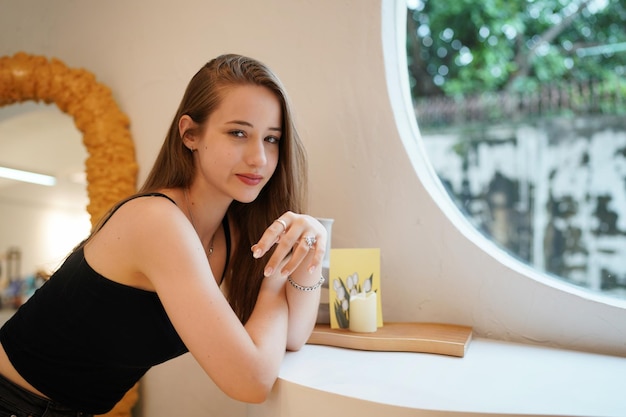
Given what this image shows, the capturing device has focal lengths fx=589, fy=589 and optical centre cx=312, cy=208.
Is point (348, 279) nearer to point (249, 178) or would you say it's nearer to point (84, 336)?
point (249, 178)

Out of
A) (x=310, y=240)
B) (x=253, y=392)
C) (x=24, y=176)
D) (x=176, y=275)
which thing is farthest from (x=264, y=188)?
(x=24, y=176)

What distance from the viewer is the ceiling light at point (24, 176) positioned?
118 inches

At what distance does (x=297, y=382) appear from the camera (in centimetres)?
98

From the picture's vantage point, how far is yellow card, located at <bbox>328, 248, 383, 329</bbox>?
1.36m

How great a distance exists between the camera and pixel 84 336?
1134 mm

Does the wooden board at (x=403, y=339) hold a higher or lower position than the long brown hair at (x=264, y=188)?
lower

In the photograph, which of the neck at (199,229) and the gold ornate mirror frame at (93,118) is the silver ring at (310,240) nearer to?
the neck at (199,229)

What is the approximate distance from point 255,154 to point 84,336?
48 centimetres

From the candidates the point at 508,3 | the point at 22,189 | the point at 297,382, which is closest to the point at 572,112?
the point at 508,3

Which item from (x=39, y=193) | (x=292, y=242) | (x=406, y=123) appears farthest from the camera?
(x=39, y=193)

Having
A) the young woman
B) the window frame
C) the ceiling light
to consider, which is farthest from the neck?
the ceiling light

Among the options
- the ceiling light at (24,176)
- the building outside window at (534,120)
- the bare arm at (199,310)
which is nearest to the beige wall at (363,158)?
the bare arm at (199,310)

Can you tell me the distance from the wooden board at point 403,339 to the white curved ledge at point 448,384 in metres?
0.02

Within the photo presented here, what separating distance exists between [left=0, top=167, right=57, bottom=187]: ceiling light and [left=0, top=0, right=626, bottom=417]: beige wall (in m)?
1.50
